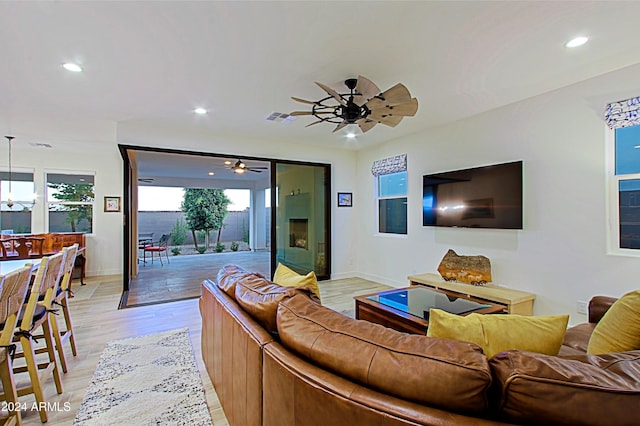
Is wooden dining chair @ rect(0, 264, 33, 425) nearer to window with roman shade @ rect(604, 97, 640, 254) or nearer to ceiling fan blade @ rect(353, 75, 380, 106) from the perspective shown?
ceiling fan blade @ rect(353, 75, 380, 106)

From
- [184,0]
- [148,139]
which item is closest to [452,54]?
[184,0]

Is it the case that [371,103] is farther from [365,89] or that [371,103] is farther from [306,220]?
[306,220]

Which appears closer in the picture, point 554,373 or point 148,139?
point 554,373

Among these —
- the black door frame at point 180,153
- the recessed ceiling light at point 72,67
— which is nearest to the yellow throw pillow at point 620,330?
the recessed ceiling light at point 72,67

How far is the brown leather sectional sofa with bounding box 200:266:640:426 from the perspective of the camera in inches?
29.7

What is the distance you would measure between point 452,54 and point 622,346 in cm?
228

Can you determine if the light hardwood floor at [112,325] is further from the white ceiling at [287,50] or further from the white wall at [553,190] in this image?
the white ceiling at [287,50]

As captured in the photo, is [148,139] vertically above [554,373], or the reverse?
[148,139]

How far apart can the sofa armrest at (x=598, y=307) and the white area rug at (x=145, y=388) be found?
2639mm

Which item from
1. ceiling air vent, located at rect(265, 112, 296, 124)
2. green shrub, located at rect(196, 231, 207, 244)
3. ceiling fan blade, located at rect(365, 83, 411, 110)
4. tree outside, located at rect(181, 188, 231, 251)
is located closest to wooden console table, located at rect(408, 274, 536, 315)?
ceiling fan blade, located at rect(365, 83, 411, 110)

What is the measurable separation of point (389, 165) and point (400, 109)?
271 cm

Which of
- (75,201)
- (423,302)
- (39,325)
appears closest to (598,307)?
(423,302)

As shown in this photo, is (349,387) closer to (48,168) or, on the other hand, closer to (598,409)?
(598,409)

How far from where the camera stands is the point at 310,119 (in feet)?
14.1
